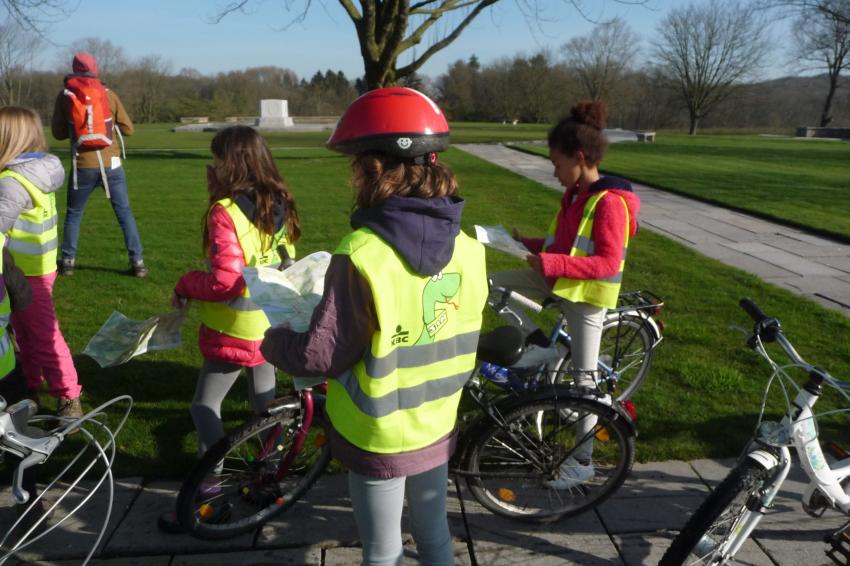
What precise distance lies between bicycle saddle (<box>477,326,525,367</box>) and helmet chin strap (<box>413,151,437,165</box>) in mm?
1048

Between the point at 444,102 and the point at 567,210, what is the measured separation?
70109 mm

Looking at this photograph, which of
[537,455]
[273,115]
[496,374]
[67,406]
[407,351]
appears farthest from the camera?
[273,115]

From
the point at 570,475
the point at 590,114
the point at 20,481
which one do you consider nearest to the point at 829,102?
the point at 590,114

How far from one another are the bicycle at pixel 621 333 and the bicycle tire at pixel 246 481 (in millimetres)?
1295

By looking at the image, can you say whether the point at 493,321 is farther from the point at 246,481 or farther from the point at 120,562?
the point at 120,562

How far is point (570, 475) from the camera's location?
3.35 meters

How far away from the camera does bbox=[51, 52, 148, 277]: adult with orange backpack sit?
720 cm

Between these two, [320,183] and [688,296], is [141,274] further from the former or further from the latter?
[320,183]

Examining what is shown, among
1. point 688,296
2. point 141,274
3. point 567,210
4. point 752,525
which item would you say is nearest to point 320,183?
point 141,274

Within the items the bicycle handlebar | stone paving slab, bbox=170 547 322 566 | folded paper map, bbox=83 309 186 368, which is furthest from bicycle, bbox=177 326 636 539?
the bicycle handlebar

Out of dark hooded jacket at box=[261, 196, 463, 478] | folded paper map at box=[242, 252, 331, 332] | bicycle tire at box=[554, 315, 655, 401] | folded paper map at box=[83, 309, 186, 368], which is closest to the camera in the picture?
dark hooded jacket at box=[261, 196, 463, 478]

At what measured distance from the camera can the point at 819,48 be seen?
55.6m

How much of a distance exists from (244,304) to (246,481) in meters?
0.86

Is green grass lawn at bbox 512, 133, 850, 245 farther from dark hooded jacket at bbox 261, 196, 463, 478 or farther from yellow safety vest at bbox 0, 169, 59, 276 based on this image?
yellow safety vest at bbox 0, 169, 59, 276
